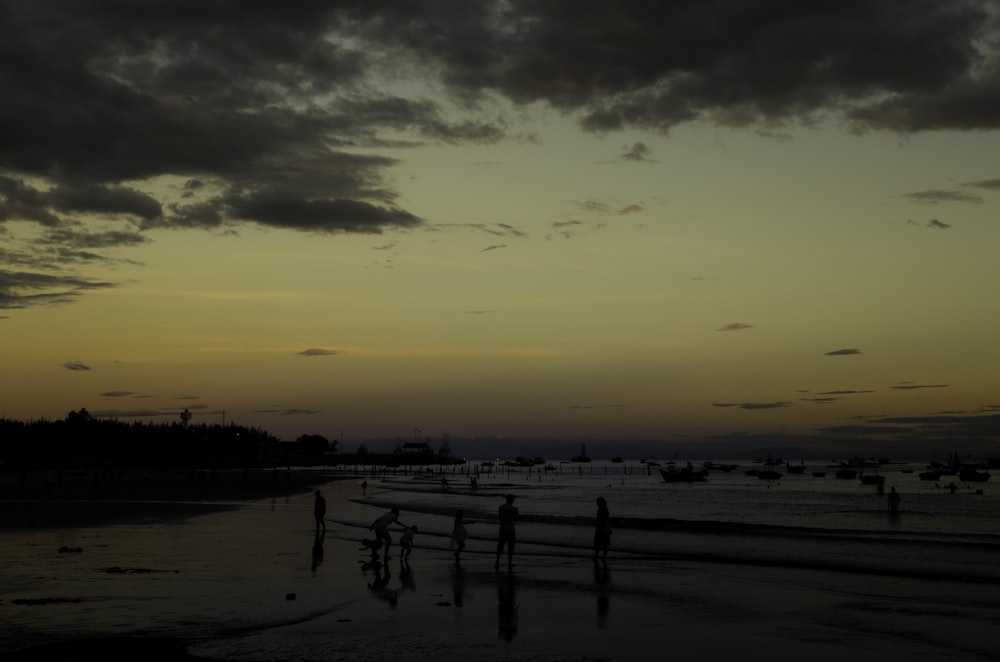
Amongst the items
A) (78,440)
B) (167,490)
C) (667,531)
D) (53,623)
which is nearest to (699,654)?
(53,623)

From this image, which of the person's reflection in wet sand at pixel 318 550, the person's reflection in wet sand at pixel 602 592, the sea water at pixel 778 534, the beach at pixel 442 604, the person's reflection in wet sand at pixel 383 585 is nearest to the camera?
the beach at pixel 442 604

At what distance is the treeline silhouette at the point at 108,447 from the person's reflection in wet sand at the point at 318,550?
276 ft

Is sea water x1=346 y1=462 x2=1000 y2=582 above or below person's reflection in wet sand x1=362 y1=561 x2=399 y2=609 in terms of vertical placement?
below

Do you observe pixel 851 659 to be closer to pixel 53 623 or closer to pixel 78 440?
pixel 53 623

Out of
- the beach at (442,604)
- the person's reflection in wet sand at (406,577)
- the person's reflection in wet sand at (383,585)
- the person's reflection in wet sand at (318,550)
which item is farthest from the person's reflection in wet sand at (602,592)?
the person's reflection in wet sand at (318,550)

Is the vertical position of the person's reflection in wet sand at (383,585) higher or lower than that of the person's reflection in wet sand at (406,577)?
higher

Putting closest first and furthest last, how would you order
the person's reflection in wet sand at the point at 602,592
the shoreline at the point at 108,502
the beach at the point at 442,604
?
the beach at the point at 442,604, the person's reflection in wet sand at the point at 602,592, the shoreline at the point at 108,502

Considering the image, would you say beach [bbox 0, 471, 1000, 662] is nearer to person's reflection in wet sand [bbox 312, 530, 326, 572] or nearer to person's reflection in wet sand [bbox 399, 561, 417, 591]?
person's reflection in wet sand [bbox 399, 561, 417, 591]

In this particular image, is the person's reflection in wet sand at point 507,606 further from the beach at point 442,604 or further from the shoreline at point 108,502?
the shoreline at point 108,502

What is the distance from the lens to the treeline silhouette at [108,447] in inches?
4825

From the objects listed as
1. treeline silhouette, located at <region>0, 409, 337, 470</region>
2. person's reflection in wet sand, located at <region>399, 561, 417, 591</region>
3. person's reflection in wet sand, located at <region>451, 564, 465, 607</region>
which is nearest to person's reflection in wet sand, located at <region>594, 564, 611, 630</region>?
person's reflection in wet sand, located at <region>451, 564, 465, 607</region>

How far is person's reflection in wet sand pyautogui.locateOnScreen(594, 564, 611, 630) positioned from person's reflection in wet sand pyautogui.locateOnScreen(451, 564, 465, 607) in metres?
3.25

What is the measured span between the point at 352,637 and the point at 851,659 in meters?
9.03

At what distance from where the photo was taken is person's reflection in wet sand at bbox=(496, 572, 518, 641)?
54.3ft
